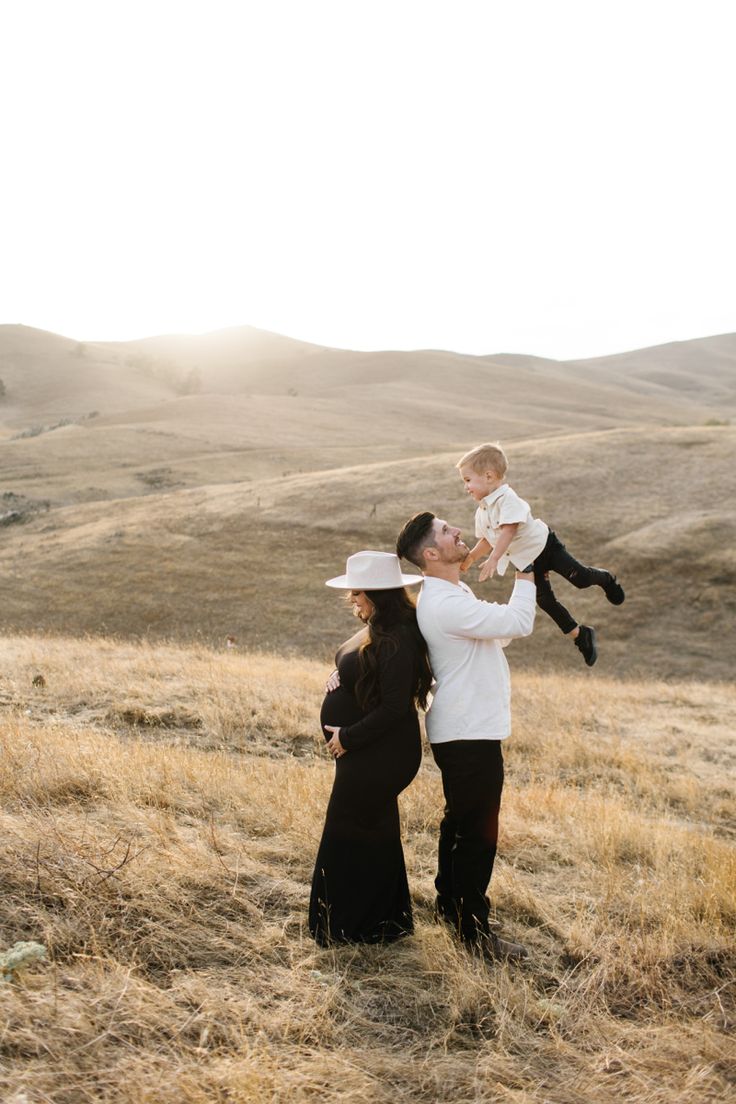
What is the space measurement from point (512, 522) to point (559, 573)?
74cm

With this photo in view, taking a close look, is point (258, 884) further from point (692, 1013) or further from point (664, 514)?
point (664, 514)

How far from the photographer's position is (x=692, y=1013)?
4188mm

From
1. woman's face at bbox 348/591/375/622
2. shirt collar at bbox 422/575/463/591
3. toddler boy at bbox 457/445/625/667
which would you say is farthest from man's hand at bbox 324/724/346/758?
toddler boy at bbox 457/445/625/667

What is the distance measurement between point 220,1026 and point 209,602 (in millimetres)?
24466

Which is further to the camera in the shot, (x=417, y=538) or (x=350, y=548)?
(x=350, y=548)

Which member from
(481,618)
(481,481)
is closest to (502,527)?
(481,481)

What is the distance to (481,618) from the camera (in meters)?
4.49

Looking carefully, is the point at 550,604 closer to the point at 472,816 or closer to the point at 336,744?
the point at 472,816

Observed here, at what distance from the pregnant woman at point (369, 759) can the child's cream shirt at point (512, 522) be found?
118 cm

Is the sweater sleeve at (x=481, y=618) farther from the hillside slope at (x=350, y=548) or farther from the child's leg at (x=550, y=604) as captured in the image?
the hillside slope at (x=350, y=548)

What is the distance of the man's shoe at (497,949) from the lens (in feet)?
15.1

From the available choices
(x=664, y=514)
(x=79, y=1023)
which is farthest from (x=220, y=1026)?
(x=664, y=514)

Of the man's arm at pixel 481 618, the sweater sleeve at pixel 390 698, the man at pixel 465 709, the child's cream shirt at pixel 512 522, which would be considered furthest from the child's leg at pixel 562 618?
the sweater sleeve at pixel 390 698

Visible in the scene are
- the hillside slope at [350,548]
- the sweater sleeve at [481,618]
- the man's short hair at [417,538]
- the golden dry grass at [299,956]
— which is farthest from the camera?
the hillside slope at [350,548]
